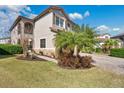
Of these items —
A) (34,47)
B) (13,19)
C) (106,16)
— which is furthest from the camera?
(13,19)

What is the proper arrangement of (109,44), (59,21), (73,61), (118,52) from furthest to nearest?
(109,44), (118,52), (59,21), (73,61)

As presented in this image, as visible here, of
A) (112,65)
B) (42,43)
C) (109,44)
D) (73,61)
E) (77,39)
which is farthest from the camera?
(109,44)

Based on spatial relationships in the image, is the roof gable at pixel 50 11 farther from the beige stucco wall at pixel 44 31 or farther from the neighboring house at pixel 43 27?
the beige stucco wall at pixel 44 31

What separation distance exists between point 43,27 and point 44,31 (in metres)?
0.74

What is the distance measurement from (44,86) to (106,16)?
600 inches

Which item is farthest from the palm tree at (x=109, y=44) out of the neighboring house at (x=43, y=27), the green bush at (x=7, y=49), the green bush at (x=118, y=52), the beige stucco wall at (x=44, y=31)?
the green bush at (x=7, y=49)

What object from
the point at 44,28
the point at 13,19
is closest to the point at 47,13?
the point at 44,28

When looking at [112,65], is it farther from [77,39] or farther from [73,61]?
[77,39]

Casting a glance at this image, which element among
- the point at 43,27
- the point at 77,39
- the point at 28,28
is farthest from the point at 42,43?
the point at 77,39

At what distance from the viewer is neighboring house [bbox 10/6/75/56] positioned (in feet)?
68.5

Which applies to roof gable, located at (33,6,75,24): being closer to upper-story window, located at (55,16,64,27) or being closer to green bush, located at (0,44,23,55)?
upper-story window, located at (55,16,64,27)

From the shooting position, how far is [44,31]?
22109 millimetres

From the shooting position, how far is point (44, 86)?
760cm

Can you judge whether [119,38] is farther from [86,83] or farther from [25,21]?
[86,83]
